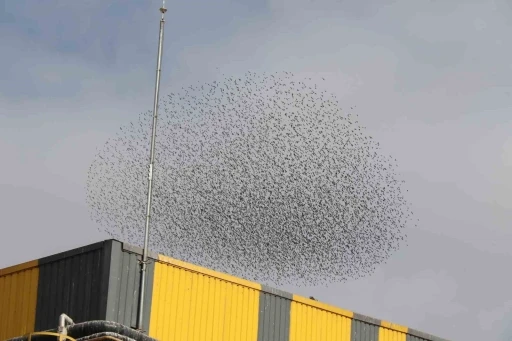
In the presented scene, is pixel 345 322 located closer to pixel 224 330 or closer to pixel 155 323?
pixel 224 330

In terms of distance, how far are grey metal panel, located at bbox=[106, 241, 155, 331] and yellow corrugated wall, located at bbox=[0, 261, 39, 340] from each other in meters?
3.07

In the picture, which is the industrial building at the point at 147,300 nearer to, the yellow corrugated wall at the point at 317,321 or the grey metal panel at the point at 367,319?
the yellow corrugated wall at the point at 317,321

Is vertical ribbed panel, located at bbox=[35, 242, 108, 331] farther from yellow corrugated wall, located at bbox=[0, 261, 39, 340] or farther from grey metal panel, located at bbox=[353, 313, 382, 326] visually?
grey metal panel, located at bbox=[353, 313, 382, 326]

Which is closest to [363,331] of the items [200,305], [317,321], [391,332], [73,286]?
[391,332]

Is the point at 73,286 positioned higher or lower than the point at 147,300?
higher

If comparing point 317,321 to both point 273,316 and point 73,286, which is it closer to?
point 273,316

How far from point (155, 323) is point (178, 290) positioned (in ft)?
4.04

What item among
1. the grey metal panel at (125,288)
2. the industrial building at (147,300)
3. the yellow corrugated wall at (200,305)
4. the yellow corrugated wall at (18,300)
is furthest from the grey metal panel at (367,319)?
the yellow corrugated wall at (18,300)

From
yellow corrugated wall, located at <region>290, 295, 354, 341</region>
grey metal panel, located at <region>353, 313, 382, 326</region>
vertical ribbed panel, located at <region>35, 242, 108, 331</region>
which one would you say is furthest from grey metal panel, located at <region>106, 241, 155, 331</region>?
grey metal panel, located at <region>353, 313, 382, 326</region>

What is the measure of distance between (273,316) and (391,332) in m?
6.19

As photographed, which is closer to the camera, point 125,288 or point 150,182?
point 125,288

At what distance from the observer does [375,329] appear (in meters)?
30.8

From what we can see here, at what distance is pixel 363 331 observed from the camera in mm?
30266

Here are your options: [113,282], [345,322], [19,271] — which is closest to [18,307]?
[19,271]
